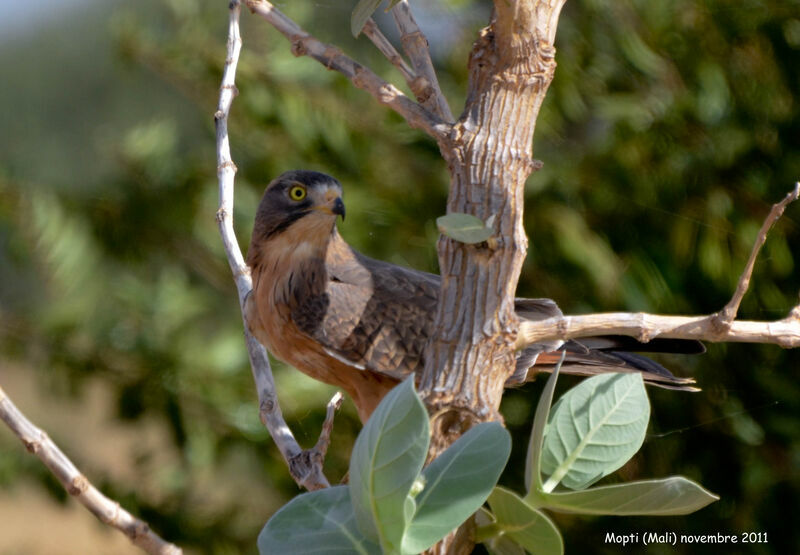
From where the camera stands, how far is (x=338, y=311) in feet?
7.36

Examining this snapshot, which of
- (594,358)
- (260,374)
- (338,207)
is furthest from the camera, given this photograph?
(338,207)

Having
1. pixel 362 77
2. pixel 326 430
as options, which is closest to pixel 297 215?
pixel 326 430

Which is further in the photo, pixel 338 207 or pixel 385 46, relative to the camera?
pixel 338 207

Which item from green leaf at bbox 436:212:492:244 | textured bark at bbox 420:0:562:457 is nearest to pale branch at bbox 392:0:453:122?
textured bark at bbox 420:0:562:457

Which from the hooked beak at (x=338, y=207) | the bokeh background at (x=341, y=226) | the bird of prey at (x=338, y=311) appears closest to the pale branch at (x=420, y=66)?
the bird of prey at (x=338, y=311)

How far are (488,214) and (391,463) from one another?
37 centimetres

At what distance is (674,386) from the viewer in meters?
1.81

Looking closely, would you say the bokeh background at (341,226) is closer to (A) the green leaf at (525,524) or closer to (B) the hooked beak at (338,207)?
(B) the hooked beak at (338,207)

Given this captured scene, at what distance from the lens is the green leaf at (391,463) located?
25.8 inches

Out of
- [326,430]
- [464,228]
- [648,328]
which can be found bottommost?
[326,430]

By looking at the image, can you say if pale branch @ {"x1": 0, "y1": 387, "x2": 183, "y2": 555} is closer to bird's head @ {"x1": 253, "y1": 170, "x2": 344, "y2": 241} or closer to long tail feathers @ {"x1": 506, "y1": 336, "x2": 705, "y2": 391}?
long tail feathers @ {"x1": 506, "y1": 336, "x2": 705, "y2": 391}

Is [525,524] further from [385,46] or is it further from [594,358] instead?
[594,358]

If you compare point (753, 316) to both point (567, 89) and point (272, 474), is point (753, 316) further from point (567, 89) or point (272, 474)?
point (272, 474)

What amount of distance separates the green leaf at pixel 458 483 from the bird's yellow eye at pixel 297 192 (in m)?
1.66
